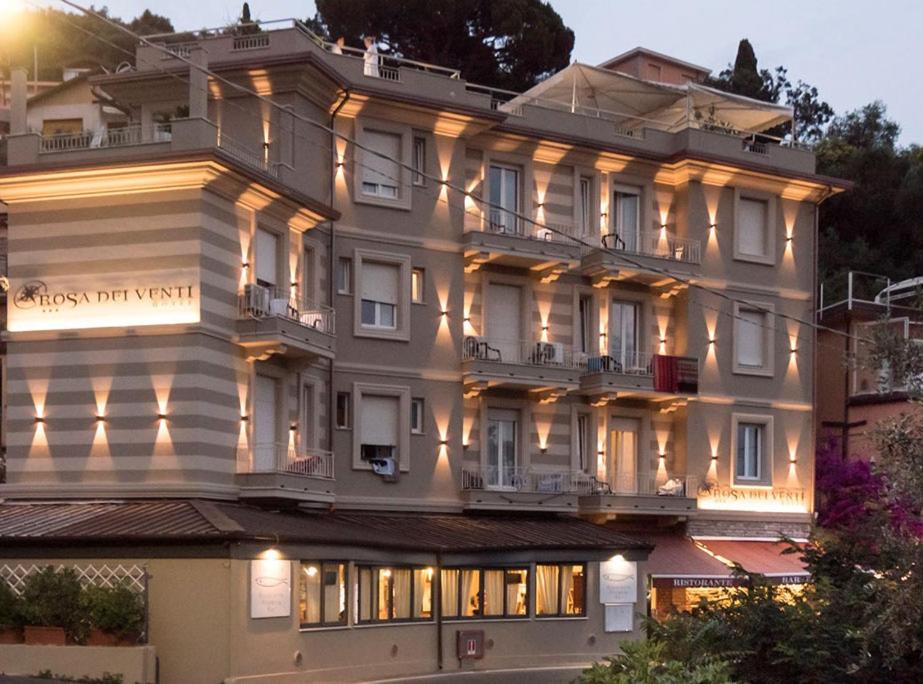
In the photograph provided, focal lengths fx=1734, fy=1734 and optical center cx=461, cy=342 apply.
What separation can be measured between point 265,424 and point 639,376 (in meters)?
12.4

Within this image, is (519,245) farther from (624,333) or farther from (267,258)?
(267,258)

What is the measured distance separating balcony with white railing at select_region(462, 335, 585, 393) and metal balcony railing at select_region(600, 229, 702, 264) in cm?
384

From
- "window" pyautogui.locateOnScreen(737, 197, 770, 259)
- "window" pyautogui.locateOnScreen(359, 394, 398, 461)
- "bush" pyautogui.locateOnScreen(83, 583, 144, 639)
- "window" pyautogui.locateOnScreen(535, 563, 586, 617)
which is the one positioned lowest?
"window" pyautogui.locateOnScreen(535, 563, 586, 617)

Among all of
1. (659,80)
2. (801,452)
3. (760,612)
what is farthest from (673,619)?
(659,80)

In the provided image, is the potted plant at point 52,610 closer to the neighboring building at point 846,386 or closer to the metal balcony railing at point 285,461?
the metal balcony railing at point 285,461

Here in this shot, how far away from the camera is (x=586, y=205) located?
163 ft

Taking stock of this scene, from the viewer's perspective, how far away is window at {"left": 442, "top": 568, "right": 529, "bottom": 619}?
41.5m

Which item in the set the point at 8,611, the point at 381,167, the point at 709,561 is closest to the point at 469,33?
the point at 381,167

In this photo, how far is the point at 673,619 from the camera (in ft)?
88.2

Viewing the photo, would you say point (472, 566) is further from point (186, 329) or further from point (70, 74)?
point (70, 74)

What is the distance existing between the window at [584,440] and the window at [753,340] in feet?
17.8

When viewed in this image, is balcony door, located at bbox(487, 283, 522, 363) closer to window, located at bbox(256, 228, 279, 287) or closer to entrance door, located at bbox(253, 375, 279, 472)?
window, located at bbox(256, 228, 279, 287)

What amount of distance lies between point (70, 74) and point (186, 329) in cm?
4684

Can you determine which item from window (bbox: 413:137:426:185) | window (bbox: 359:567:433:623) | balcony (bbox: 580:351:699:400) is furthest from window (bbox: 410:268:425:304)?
window (bbox: 359:567:433:623)
